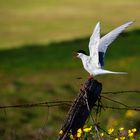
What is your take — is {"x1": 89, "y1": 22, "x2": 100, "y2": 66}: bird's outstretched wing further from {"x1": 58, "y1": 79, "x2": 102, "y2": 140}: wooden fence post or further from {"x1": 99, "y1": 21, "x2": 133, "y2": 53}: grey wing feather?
{"x1": 58, "y1": 79, "x2": 102, "y2": 140}: wooden fence post

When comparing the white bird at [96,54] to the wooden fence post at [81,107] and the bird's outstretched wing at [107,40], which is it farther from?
the wooden fence post at [81,107]

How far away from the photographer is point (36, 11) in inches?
1294

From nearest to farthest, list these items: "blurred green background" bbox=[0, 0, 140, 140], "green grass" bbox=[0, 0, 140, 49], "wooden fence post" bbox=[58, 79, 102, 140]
Result: "wooden fence post" bbox=[58, 79, 102, 140] < "blurred green background" bbox=[0, 0, 140, 140] < "green grass" bbox=[0, 0, 140, 49]

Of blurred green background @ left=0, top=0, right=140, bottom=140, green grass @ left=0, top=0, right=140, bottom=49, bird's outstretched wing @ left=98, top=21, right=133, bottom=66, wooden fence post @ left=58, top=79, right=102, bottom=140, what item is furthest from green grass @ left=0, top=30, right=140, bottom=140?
bird's outstretched wing @ left=98, top=21, right=133, bottom=66

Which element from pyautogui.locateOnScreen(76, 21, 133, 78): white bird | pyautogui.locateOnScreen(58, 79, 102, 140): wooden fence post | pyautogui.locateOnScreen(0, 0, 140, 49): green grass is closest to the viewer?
pyautogui.locateOnScreen(76, 21, 133, 78): white bird

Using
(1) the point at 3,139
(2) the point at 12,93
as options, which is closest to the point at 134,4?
(2) the point at 12,93

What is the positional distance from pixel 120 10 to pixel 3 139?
21.8m

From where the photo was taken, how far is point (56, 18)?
3125cm

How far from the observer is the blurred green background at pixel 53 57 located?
52.1 ft

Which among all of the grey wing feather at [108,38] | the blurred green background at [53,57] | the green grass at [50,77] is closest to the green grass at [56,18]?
the blurred green background at [53,57]

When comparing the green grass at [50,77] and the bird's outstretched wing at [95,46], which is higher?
the bird's outstretched wing at [95,46]

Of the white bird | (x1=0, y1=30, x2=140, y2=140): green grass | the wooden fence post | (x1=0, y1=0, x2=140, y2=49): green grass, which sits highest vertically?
the white bird

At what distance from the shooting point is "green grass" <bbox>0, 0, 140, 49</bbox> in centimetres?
2718

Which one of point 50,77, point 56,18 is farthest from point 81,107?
point 56,18
